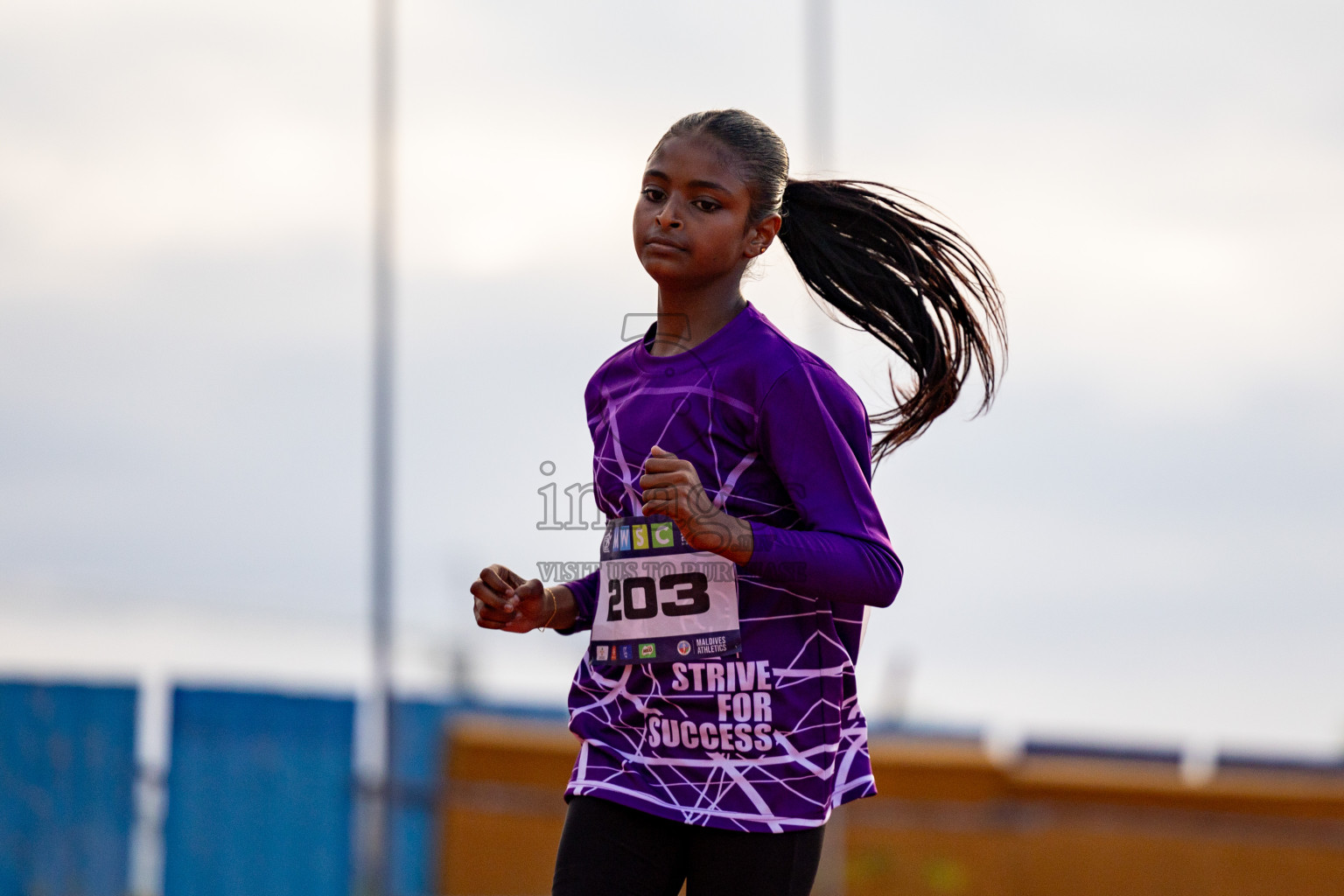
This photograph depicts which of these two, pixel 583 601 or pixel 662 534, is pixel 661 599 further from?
pixel 583 601

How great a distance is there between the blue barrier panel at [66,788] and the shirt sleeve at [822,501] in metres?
4.73

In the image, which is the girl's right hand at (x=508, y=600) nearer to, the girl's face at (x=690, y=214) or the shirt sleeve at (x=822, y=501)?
the shirt sleeve at (x=822, y=501)

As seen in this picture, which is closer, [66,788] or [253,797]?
[66,788]

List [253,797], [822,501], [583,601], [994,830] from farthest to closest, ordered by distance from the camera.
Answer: [994,830], [253,797], [583,601], [822,501]

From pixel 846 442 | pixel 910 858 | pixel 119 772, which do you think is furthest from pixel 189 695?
pixel 846 442

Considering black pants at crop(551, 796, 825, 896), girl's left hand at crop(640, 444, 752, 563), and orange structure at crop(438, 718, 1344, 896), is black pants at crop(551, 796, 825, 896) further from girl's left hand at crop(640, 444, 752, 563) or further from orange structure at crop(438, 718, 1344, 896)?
orange structure at crop(438, 718, 1344, 896)

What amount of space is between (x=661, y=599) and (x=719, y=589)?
0.32 feet

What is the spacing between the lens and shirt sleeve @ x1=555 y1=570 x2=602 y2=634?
279cm

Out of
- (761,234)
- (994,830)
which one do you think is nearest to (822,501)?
(761,234)

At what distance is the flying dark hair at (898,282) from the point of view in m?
2.99

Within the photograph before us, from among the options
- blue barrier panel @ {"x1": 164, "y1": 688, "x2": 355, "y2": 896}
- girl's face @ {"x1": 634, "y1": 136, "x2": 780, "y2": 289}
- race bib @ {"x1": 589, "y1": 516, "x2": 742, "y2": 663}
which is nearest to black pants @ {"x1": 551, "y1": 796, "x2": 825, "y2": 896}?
race bib @ {"x1": 589, "y1": 516, "x2": 742, "y2": 663}

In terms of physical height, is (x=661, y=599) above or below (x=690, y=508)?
below

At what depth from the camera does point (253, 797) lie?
23.3ft

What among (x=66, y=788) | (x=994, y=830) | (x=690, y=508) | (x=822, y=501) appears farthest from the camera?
(x=994, y=830)
